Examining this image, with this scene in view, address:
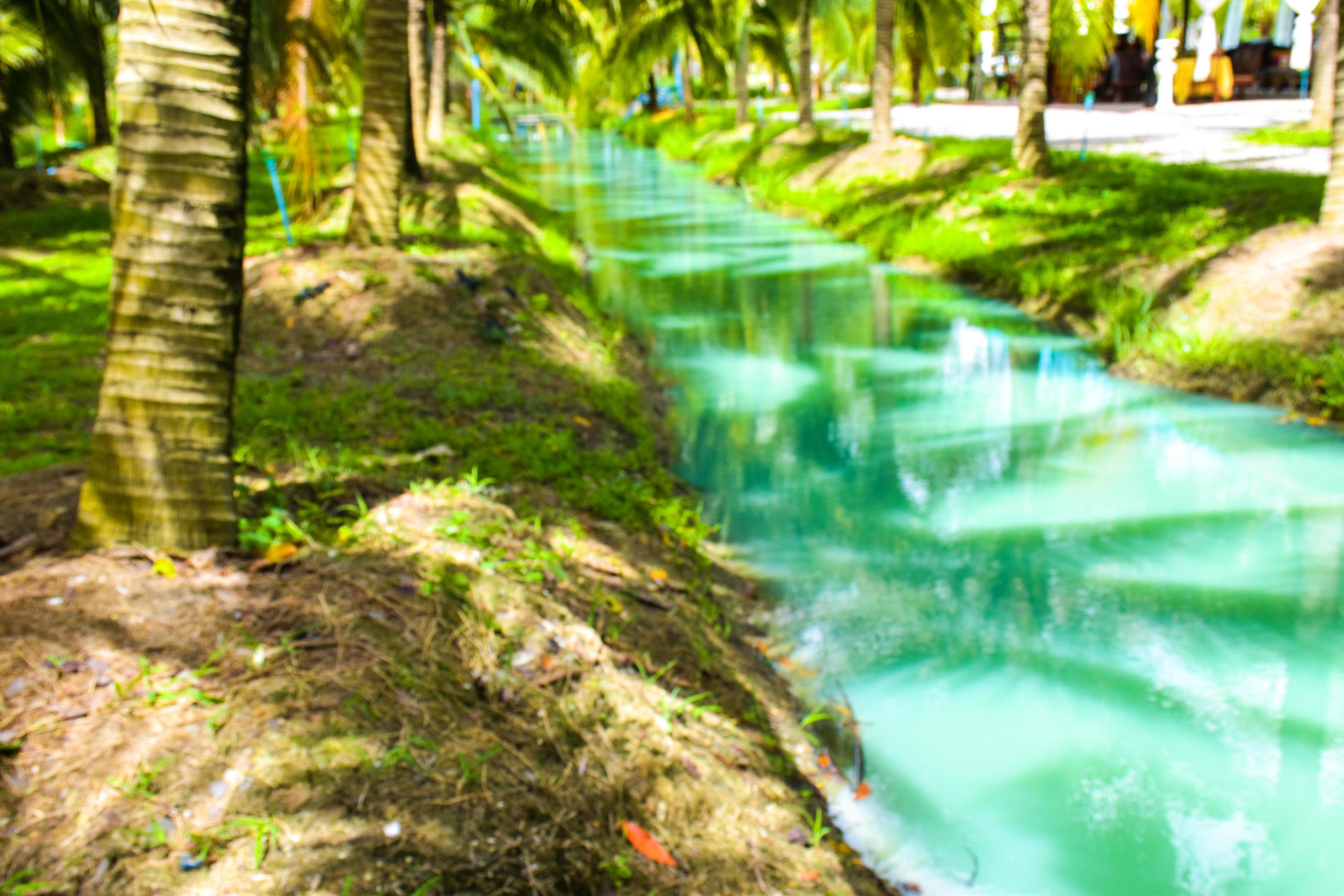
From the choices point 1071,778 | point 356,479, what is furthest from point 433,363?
point 1071,778

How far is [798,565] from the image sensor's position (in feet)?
23.8

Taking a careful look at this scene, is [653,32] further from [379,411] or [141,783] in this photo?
[141,783]

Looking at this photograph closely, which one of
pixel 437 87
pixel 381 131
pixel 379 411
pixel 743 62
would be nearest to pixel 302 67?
pixel 381 131

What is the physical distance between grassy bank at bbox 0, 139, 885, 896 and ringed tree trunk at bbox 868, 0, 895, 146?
52.0 ft

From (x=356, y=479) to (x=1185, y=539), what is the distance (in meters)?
5.75

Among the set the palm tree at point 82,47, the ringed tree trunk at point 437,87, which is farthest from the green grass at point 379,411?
the ringed tree trunk at point 437,87

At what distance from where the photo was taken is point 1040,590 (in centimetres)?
695

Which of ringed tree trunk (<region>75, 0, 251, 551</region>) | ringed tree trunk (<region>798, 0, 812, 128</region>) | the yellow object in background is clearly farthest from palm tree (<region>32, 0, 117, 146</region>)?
the yellow object in background

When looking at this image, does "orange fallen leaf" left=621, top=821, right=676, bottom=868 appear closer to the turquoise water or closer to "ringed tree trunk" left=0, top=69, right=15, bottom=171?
the turquoise water

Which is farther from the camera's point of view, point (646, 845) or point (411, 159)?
point (411, 159)

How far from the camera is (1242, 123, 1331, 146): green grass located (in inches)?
666

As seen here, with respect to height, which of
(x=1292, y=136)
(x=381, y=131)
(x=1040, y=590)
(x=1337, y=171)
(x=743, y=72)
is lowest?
(x=1040, y=590)

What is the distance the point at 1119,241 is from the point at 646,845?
11.8m

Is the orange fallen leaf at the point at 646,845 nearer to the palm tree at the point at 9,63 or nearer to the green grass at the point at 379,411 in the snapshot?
the green grass at the point at 379,411
